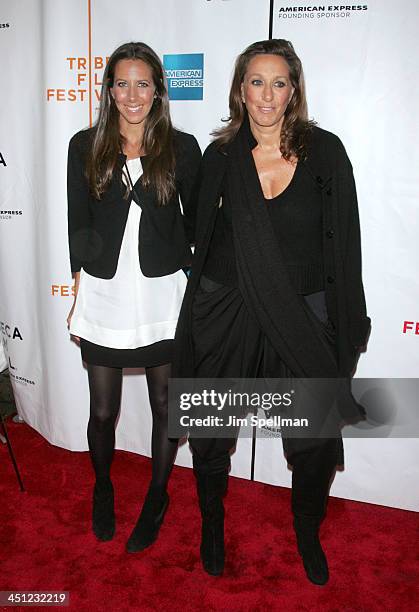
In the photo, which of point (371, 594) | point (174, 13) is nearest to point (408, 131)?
point (174, 13)

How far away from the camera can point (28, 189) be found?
2.99 m

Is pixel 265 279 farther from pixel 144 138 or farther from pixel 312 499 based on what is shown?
pixel 312 499

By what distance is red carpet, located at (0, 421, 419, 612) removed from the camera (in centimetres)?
214

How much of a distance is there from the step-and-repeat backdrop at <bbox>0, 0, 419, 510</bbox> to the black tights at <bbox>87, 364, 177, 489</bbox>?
0.63 metres

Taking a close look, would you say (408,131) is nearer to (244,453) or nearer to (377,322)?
(377,322)

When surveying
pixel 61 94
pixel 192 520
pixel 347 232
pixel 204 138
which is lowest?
pixel 192 520

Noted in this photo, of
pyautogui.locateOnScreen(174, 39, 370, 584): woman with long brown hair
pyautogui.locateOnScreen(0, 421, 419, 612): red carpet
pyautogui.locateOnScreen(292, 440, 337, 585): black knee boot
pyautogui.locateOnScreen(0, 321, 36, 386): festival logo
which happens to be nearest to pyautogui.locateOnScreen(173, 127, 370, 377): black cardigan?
pyautogui.locateOnScreen(174, 39, 370, 584): woman with long brown hair

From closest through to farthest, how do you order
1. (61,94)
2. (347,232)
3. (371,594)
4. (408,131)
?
(347,232) → (371,594) → (408,131) → (61,94)

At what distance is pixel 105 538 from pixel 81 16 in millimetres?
2271

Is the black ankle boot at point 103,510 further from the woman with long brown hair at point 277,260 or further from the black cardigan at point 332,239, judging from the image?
the black cardigan at point 332,239

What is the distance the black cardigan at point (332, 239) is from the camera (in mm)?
1965

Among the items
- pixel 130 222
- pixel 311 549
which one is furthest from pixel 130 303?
pixel 311 549

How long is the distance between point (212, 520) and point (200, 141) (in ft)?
5.28

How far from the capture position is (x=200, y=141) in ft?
8.77
